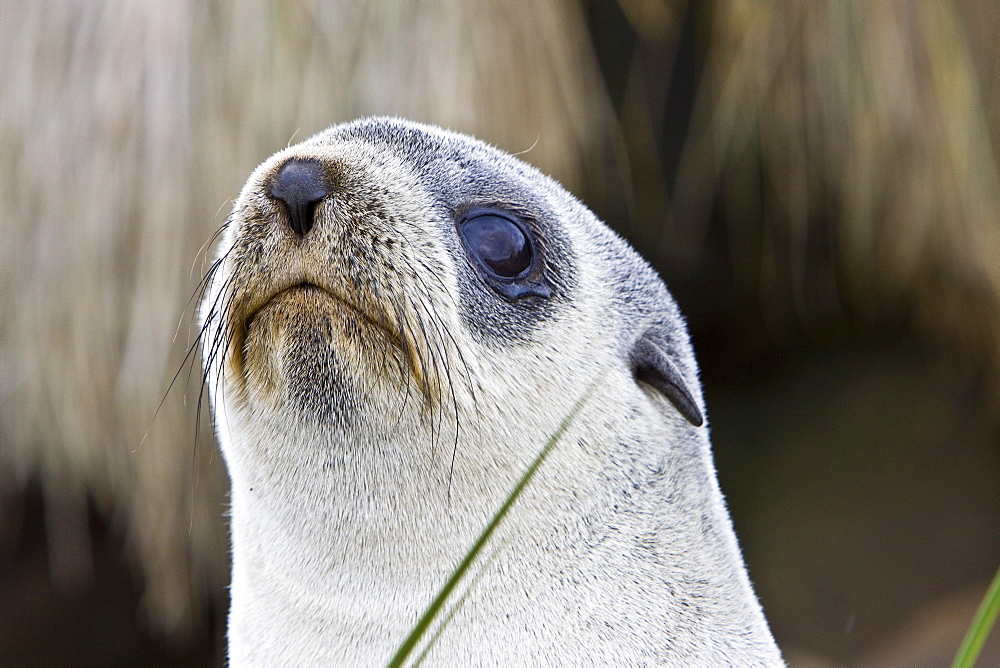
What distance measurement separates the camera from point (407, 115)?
11.2ft

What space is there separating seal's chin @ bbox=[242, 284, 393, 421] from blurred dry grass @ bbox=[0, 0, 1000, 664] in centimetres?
211

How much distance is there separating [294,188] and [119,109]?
2397 mm

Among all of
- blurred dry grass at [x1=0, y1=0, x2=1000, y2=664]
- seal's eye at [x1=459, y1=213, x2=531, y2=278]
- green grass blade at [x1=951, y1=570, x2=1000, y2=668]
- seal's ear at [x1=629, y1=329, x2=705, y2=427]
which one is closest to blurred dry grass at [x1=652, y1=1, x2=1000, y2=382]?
blurred dry grass at [x1=0, y1=0, x2=1000, y2=664]

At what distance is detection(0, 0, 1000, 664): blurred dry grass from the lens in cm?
338

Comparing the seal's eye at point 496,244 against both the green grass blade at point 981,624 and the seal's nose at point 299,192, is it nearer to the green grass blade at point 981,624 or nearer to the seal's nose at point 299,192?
the seal's nose at point 299,192

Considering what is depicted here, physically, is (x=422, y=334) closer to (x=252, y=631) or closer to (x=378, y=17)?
(x=252, y=631)

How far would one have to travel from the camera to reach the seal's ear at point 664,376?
5.62 feet

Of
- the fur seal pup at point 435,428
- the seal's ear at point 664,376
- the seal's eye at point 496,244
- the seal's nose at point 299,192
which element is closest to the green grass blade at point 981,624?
the fur seal pup at point 435,428

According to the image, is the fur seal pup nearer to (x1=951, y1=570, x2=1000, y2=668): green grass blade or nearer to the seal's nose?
the seal's nose

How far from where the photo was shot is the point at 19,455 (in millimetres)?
3873

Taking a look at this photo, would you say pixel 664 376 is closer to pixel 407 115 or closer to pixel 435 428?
pixel 435 428

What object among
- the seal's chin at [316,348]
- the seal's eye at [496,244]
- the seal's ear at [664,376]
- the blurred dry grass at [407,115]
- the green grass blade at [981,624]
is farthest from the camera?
the blurred dry grass at [407,115]

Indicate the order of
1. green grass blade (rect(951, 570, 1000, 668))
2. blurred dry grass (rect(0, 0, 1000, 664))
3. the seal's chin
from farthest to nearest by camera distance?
→ blurred dry grass (rect(0, 0, 1000, 664)) → the seal's chin → green grass blade (rect(951, 570, 1000, 668))

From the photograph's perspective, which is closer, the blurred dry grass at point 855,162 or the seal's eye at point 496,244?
the seal's eye at point 496,244
